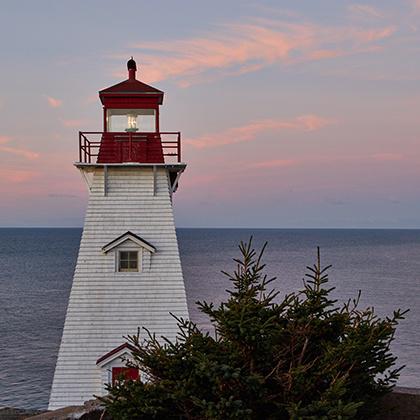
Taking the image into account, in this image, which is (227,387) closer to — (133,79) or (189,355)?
(189,355)

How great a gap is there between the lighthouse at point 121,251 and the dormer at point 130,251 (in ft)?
0.08

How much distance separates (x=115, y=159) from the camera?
1504 centimetres

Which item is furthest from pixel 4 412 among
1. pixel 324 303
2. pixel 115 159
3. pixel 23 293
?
pixel 23 293

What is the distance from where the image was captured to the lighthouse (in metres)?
14.4

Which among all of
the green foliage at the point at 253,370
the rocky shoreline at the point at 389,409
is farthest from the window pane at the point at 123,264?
the green foliage at the point at 253,370

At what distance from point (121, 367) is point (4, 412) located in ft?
9.84

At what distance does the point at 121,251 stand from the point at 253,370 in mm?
7534

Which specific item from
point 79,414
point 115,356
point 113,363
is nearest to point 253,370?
point 79,414

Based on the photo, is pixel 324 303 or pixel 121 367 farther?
pixel 121 367

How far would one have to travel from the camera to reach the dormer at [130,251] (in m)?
14.8

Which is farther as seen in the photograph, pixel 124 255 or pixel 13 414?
pixel 124 255

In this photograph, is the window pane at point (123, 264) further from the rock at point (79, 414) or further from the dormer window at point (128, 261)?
the rock at point (79, 414)

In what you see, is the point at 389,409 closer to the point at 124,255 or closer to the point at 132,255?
the point at 132,255

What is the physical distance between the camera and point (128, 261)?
1484 centimetres
